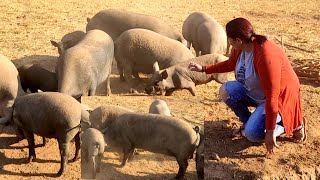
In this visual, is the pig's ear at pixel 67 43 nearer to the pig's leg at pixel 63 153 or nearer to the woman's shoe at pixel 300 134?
the pig's leg at pixel 63 153

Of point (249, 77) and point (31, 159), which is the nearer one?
point (249, 77)

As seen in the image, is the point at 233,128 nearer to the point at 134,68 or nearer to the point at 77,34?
the point at 134,68

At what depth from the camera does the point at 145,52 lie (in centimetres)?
771

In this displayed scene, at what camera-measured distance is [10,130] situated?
6.04 metres

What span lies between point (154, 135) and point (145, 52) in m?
3.86

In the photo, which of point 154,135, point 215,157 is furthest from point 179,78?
point 154,135

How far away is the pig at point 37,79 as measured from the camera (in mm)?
6505

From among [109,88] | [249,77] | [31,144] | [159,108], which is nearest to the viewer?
[159,108]

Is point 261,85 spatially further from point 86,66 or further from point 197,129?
point 86,66

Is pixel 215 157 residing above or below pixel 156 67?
below

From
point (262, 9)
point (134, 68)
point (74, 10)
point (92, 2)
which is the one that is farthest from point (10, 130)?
point (262, 9)

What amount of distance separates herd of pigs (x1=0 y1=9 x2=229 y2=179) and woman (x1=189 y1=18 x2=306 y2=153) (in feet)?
2.91

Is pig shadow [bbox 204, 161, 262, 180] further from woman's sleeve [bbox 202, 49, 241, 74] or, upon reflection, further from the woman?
woman's sleeve [bbox 202, 49, 241, 74]

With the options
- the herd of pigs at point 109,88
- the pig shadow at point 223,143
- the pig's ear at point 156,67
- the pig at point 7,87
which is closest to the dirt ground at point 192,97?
the pig shadow at point 223,143
